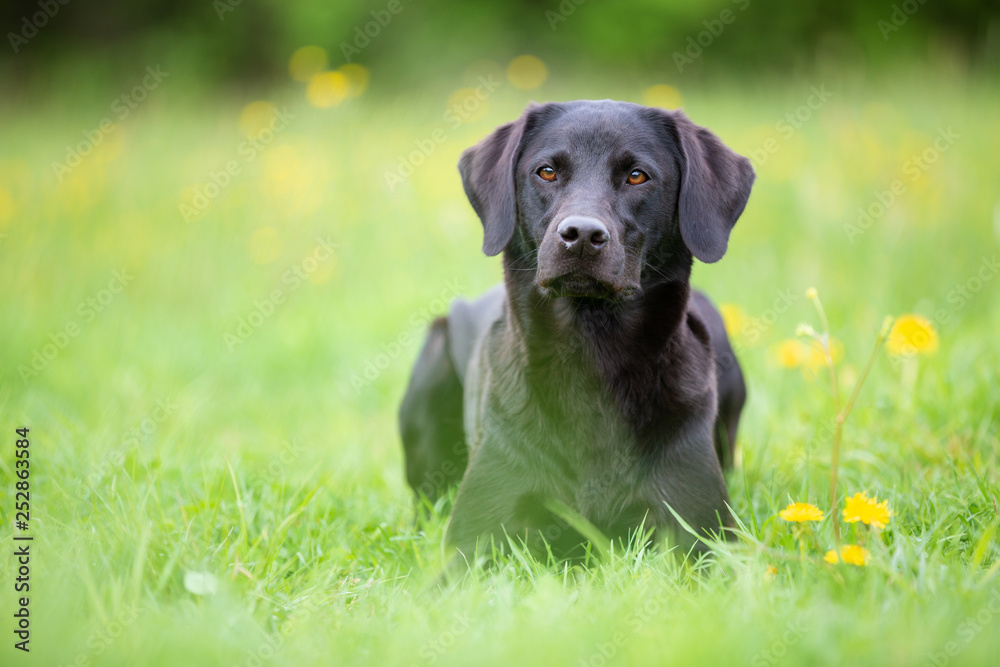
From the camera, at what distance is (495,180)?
8.53 ft

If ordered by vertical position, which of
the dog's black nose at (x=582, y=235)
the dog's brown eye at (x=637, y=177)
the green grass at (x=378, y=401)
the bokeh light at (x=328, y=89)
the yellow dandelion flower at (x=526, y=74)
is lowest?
the green grass at (x=378, y=401)

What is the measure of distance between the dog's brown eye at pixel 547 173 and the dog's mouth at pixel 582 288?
0.37 meters

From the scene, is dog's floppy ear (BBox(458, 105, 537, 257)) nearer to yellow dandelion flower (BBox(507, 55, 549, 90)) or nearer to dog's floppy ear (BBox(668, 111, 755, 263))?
dog's floppy ear (BBox(668, 111, 755, 263))

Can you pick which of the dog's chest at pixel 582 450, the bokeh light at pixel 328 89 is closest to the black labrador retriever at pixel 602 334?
the dog's chest at pixel 582 450

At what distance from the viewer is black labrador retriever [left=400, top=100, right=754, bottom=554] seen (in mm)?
2289

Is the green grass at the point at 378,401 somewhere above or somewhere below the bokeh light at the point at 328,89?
below

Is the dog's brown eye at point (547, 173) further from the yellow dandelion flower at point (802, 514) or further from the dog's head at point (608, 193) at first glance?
the yellow dandelion flower at point (802, 514)

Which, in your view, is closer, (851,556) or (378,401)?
(851,556)

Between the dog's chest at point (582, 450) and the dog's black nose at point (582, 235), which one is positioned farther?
the dog's chest at point (582, 450)

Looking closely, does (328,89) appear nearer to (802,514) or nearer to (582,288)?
(582,288)

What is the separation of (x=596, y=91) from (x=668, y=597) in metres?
7.56

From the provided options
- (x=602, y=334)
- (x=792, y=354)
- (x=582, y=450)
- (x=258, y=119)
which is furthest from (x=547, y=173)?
(x=258, y=119)

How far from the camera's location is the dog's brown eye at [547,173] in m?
2.44

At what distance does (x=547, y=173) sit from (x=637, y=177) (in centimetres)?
28
